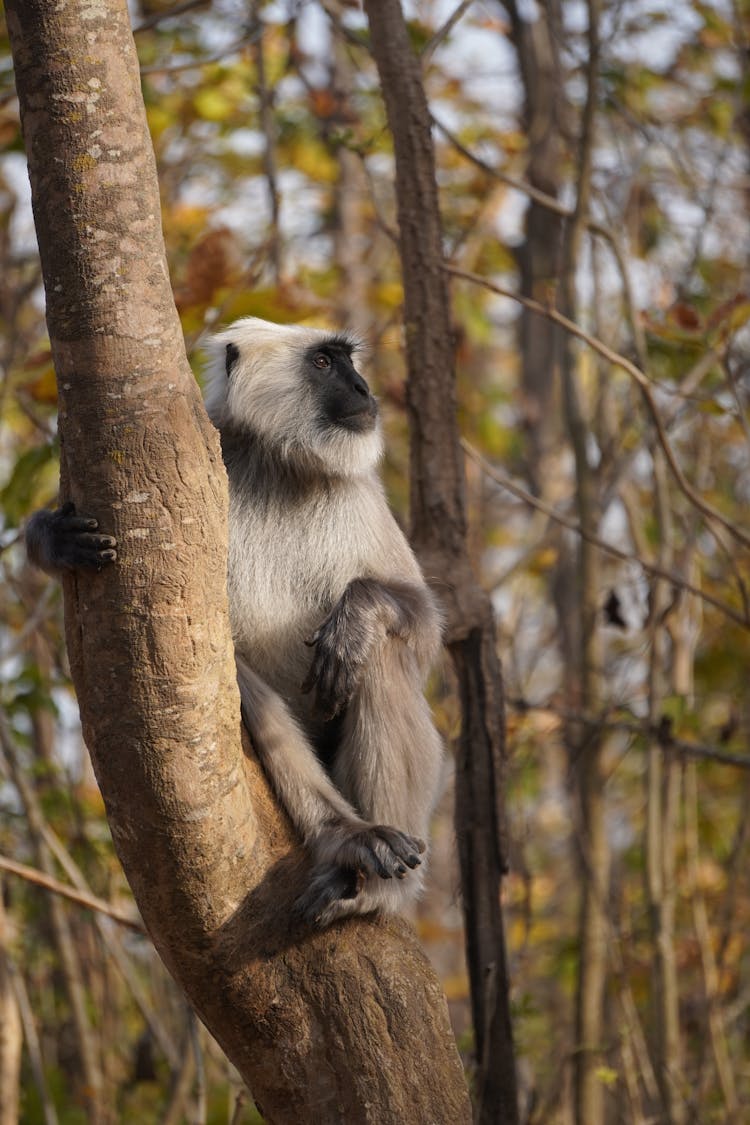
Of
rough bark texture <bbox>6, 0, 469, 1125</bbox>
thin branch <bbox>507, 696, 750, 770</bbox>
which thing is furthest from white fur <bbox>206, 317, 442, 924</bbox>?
thin branch <bbox>507, 696, 750, 770</bbox>

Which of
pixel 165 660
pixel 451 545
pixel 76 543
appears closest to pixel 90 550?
pixel 76 543

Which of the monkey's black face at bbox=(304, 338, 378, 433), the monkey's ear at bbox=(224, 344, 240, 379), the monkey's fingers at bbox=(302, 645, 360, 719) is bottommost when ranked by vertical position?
the monkey's fingers at bbox=(302, 645, 360, 719)

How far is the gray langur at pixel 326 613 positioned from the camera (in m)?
3.11

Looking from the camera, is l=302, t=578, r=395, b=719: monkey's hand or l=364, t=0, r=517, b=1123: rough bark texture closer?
l=302, t=578, r=395, b=719: monkey's hand

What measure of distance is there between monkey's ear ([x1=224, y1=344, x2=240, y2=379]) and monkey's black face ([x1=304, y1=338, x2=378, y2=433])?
0.74ft

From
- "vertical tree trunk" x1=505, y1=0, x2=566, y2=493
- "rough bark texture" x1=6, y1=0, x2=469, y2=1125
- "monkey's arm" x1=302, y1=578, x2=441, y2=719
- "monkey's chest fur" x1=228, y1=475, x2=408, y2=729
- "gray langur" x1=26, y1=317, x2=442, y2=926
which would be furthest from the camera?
"vertical tree trunk" x1=505, y1=0, x2=566, y2=493

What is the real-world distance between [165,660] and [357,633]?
3.32 ft

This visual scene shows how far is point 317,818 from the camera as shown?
122 inches

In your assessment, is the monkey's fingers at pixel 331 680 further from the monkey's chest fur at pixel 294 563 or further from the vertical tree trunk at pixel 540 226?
the vertical tree trunk at pixel 540 226

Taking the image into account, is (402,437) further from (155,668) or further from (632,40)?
(155,668)

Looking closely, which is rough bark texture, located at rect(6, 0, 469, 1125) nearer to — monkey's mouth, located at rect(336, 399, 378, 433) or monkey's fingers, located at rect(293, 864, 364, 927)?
monkey's fingers, located at rect(293, 864, 364, 927)

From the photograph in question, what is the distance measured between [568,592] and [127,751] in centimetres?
529

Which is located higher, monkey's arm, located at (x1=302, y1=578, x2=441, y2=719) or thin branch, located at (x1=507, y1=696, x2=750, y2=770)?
monkey's arm, located at (x1=302, y1=578, x2=441, y2=719)

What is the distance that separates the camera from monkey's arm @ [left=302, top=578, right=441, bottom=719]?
321cm
